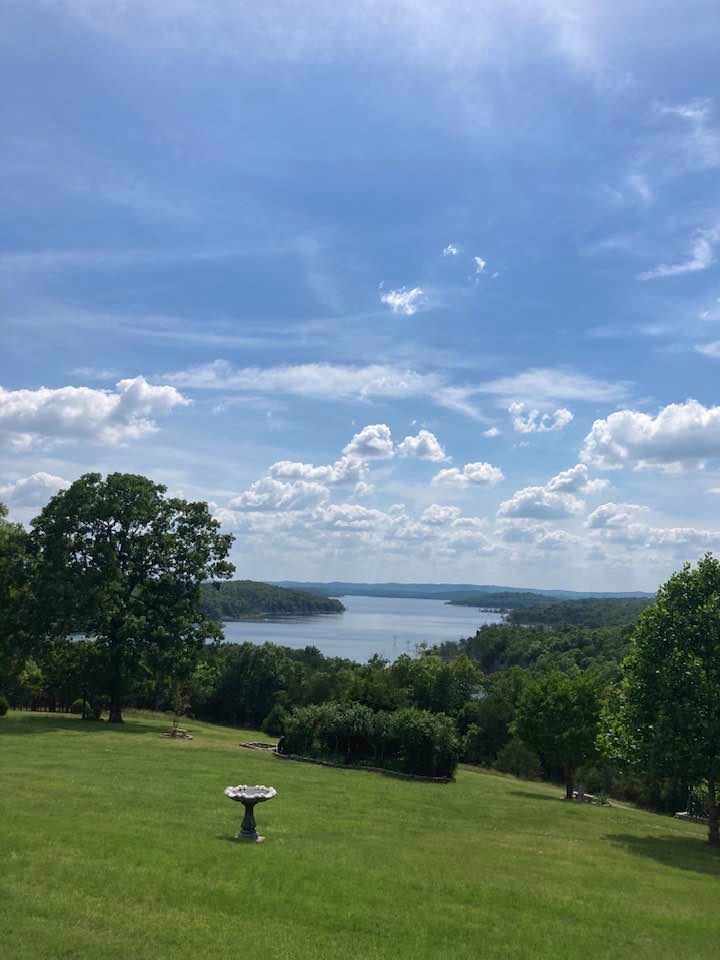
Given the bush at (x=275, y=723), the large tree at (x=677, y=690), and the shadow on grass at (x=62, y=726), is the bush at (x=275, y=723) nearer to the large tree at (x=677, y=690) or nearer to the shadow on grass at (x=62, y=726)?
the shadow on grass at (x=62, y=726)

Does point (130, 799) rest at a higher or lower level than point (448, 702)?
higher

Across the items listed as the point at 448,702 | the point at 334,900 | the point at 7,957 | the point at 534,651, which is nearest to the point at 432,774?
the point at 334,900

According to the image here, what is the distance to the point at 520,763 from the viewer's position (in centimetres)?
4559

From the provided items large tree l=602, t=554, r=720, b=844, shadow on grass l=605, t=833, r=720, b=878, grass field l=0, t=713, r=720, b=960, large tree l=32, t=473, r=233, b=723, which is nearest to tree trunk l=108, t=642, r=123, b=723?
large tree l=32, t=473, r=233, b=723

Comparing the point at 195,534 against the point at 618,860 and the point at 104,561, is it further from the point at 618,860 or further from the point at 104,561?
the point at 618,860

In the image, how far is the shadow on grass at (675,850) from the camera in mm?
18234

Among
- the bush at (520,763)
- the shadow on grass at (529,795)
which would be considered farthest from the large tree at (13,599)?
the bush at (520,763)

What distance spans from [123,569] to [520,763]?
26.1 metres

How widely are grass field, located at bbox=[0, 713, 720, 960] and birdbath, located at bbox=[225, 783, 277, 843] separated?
15.2 inches

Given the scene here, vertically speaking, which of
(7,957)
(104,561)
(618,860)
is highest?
(104,561)

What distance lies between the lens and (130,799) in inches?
674

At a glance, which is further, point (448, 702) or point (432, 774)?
point (448, 702)

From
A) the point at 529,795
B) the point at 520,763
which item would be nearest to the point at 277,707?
the point at 520,763

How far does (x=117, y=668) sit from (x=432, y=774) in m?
16.0
